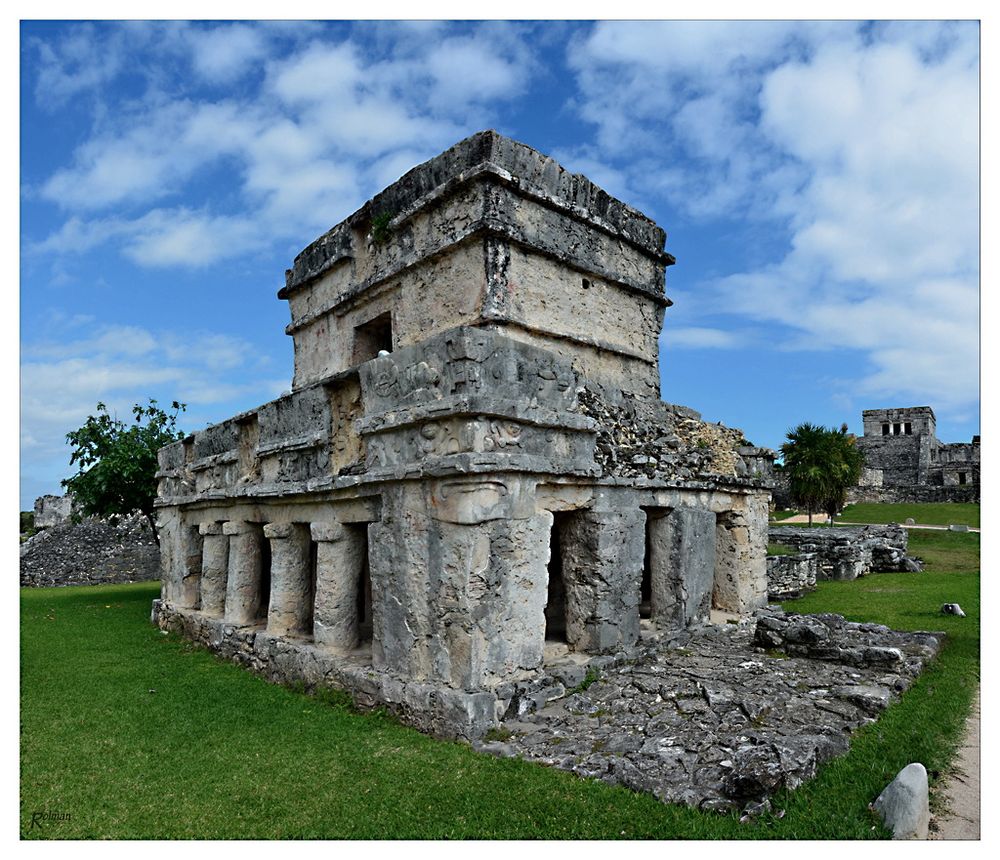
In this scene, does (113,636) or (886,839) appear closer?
(886,839)

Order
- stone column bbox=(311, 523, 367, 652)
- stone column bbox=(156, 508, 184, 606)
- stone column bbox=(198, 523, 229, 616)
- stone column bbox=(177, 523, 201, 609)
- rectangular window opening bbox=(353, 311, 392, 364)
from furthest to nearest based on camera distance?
stone column bbox=(156, 508, 184, 606) → stone column bbox=(177, 523, 201, 609) → rectangular window opening bbox=(353, 311, 392, 364) → stone column bbox=(198, 523, 229, 616) → stone column bbox=(311, 523, 367, 652)

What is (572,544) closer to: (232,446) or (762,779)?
(762,779)

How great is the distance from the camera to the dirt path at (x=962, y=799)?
3.99 meters

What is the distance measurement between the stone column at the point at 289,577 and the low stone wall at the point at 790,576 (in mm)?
9132

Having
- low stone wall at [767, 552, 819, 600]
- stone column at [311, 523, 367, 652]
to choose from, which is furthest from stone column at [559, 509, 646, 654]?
low stone wall at [767, 552, 819, 600]

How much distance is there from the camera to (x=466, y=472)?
5598 mm

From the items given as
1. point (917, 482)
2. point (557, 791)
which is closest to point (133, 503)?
point (557, 791)

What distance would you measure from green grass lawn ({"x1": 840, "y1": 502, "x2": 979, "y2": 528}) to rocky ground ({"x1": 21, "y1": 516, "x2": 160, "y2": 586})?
27268mm

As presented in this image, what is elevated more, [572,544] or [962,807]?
[572,544]

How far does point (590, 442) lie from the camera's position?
695 centimetres

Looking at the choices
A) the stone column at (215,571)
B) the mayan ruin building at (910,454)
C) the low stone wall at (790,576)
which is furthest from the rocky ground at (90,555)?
the mayan ruin building at (910,454)

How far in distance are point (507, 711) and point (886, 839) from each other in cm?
284

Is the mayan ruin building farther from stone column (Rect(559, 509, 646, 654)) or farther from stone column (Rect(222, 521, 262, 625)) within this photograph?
stone column (Rect(222, 521, 262, 625))

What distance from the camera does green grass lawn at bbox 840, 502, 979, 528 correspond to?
93.6 feet
